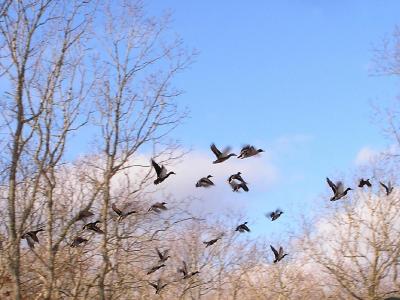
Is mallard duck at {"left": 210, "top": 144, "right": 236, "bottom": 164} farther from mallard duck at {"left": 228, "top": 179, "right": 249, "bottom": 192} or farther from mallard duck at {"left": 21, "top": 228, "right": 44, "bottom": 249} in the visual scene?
mallard duck at {"left": 21, "top": 228, "right": 44, "bottom": 249}

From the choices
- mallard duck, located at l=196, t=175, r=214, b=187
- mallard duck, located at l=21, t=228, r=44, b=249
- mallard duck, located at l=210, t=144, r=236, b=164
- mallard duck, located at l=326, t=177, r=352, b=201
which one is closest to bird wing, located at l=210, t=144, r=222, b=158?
mallard duck, located at l=210, t=144, r=236, b=164

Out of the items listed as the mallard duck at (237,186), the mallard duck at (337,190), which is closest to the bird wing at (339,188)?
the mallard duck at (337,190)

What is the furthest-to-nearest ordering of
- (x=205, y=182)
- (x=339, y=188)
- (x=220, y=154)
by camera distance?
(x=339, y=188), (x=205, y=182), (x=220, y=154)

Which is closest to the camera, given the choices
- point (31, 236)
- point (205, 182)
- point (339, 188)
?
point (205, 182)

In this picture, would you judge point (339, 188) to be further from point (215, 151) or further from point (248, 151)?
point (215, 151)

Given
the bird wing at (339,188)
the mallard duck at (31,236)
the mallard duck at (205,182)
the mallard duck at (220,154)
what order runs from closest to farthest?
the mallard duck at (220,154) < the mallard duck at (205,182) < the bird wing at (339,188) < the mallard duck at (31,236)

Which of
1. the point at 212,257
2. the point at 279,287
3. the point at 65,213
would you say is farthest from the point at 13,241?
the point at 279,287

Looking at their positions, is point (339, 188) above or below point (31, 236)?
below

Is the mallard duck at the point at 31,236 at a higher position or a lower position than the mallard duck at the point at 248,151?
higher

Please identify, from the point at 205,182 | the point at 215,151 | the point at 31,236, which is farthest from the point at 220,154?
the point at 31,236

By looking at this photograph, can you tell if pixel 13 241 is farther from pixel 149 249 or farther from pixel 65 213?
pixel 149 249

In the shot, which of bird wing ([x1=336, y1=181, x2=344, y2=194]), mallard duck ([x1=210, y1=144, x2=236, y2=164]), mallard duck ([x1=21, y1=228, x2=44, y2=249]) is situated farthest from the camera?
mallard duck ([x1=21, y1=228, x2=44, y2=249])

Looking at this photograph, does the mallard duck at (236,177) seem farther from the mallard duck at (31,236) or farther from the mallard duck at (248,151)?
the mallard duck at (31,236)

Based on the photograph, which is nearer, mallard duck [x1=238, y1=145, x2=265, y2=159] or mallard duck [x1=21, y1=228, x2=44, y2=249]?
mallard duck [x1=238, y1=145, x2=265, y2=159]
